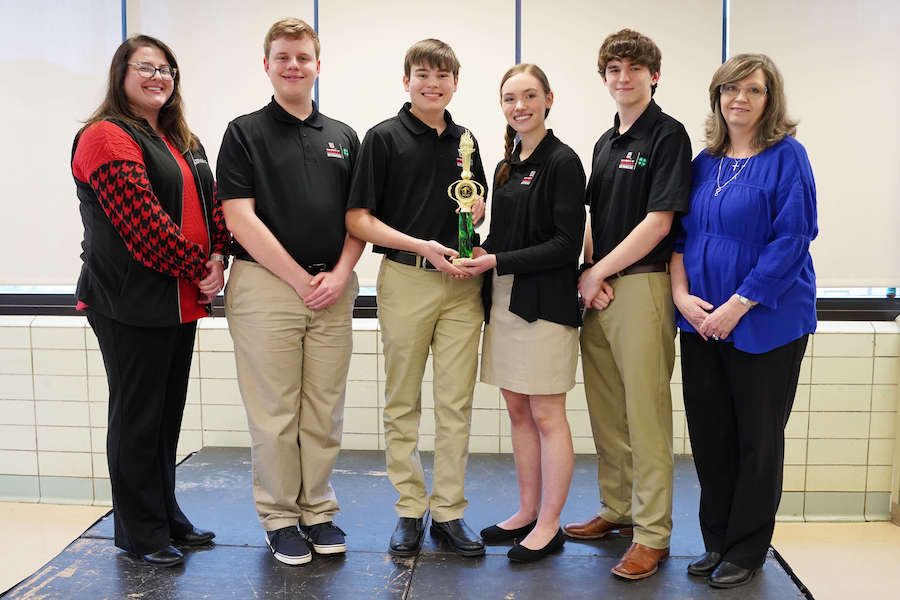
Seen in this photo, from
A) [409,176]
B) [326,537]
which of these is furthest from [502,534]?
[409,176]

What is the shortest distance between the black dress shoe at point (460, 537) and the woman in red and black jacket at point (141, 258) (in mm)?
895

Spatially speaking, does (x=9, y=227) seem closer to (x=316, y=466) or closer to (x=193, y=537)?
(x=193, y=537)

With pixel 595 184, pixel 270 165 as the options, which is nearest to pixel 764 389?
pixel 595 184

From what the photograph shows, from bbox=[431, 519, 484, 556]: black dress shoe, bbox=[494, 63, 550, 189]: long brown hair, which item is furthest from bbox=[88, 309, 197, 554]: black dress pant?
bbox=[494, 63, 550, 189]: long brown hair

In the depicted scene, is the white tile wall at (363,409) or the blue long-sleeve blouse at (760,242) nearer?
the blue long-sleeve blouse at (760,242)

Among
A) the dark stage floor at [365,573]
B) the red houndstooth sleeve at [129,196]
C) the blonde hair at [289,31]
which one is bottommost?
the dark stage floor at [365,573]

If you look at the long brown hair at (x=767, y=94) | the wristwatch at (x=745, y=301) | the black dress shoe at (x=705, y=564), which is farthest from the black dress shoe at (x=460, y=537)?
the long brown hair at (x=767, y=94)

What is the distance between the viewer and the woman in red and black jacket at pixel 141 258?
86.2 inches

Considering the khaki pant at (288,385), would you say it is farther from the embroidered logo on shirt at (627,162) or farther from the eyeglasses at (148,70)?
the embroidered logo on shirt at (627,162)

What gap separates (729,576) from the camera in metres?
2.24

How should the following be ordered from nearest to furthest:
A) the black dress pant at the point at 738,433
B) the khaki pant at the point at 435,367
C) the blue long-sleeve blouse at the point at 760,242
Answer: the blue long-sleeve blouse at the point at 760,242 → the black dress pant at the point at 738,433 → the khaki pant at the point at 435,367

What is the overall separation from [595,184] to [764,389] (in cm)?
84

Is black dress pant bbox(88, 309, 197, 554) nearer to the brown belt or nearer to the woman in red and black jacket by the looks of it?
the woman in red and black jacket

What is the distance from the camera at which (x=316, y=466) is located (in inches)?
96.6
